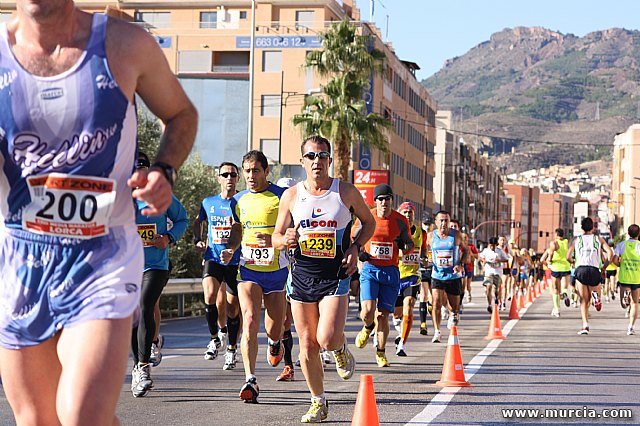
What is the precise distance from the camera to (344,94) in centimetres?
4716

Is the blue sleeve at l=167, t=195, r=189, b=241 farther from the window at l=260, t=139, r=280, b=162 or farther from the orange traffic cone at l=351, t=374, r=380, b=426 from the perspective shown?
the window at l=260, t=139, r=280, b=162

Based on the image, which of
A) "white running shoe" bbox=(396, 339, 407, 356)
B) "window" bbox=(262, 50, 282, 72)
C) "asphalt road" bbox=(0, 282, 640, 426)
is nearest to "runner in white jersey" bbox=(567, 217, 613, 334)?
"asphalt road" bbox=(0, 282, 640, 426)

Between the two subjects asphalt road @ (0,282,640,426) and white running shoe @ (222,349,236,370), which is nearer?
asphalt road @ (0,282,640,426)

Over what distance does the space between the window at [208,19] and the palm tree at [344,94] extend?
35.5 metres

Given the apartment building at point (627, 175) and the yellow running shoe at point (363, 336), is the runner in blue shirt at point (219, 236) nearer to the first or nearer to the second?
the yellow running shoe at point (363, 336)

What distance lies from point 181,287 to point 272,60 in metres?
54.4

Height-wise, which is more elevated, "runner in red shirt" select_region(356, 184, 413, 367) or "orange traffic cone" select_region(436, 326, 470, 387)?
"runner in red shirt" select_region(356, 184, 413, 367)

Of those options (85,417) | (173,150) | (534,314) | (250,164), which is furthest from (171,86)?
(534,314)

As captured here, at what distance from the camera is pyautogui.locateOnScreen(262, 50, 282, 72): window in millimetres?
77188

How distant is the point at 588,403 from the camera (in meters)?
10.6

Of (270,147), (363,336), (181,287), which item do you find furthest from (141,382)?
(270,147)

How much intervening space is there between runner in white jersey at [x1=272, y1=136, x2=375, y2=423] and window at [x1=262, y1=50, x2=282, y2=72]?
67780 mm

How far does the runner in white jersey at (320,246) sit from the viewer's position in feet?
31.2

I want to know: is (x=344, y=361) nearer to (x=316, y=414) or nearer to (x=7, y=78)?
(x=316, y=414)
